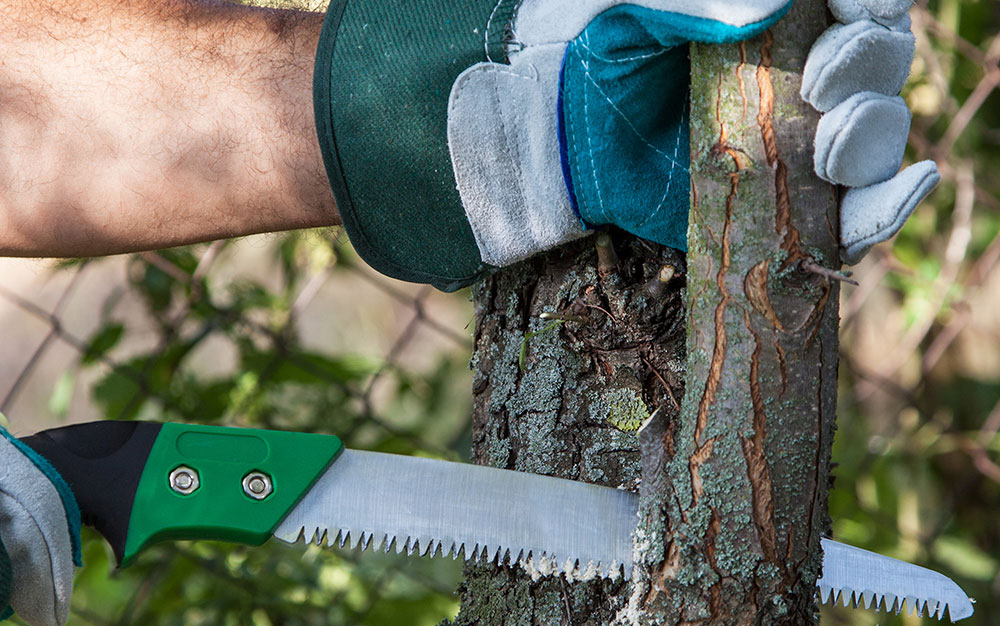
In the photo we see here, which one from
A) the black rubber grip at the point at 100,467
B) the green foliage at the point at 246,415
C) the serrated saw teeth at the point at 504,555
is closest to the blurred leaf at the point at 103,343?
the green foliage at the point at 246,415

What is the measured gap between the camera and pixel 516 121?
755 mm

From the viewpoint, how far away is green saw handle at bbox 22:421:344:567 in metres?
0.81

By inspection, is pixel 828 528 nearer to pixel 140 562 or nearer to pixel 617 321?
pixel 617 321

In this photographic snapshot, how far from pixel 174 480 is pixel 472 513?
0.89 feet

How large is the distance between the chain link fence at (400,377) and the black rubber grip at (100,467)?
51cm

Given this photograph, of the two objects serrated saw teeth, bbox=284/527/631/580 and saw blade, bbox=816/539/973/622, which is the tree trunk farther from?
saw blade, bbox=816/539/973/622

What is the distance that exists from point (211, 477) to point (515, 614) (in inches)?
12.0

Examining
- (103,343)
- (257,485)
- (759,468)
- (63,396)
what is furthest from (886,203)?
(63,396)

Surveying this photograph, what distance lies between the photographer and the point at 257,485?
0.82 metres

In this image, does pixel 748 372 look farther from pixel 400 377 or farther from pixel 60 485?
pixel 400 377

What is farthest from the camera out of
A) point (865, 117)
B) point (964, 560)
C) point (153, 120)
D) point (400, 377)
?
point (964, 560)

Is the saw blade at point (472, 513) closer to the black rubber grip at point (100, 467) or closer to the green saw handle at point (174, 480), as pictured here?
the green saw handle at point (174, 480)

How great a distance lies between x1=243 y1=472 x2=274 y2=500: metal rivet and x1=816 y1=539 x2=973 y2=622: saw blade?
1.67ft

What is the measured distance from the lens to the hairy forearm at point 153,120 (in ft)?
2.90
